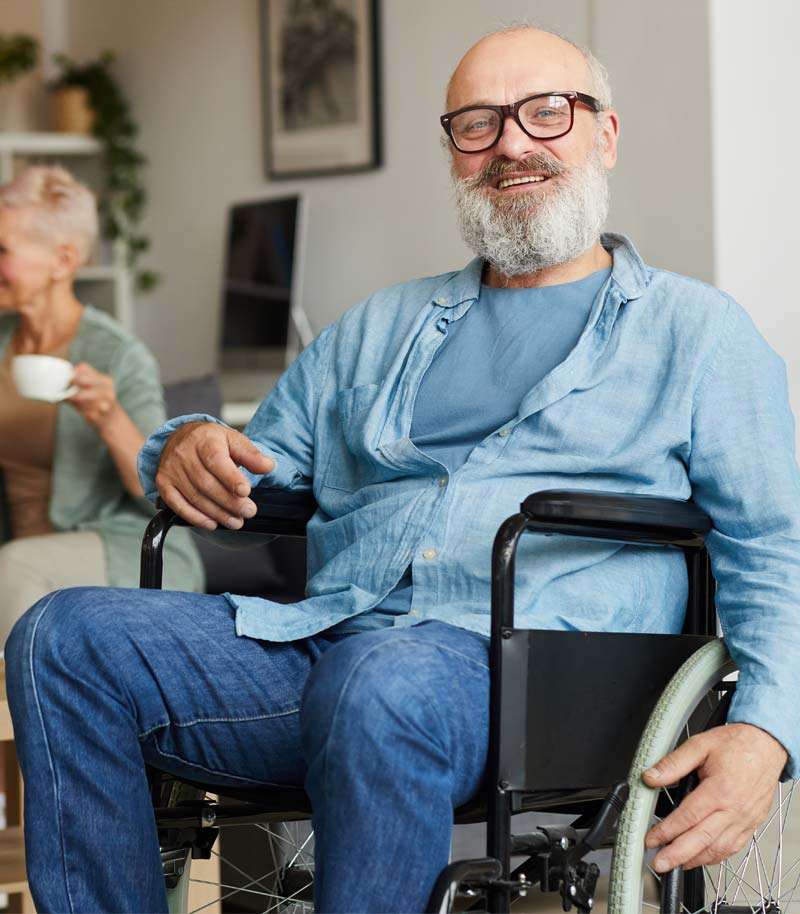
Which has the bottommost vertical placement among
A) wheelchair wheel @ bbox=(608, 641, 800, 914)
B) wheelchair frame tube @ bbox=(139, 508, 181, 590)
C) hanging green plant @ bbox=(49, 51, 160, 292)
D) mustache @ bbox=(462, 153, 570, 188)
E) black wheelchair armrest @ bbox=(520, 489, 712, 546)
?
wheelchair wheel @ bbox=(608, 641, 800, 914)

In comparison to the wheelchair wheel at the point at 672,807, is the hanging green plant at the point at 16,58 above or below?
above

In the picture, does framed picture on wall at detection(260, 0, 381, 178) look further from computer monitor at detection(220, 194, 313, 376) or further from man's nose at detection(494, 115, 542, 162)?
man's nose at detection(494, 115, 542, 162)

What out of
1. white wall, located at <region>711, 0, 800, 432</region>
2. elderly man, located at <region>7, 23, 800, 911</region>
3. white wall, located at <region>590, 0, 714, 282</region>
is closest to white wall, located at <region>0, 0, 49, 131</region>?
white wall, located at <region>590, 0, 714, 282</region>

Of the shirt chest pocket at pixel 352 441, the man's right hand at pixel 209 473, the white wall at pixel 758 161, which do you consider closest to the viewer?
the man's right hand at pixel 209 473

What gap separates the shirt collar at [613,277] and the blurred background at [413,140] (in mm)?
954

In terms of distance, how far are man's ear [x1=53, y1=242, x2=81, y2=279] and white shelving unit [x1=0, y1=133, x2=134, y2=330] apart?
2.05m

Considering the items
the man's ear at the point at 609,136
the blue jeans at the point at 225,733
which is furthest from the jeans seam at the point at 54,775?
the man's ear at the point at 609,136

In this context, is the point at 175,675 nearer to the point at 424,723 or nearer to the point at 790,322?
the point at 424,723

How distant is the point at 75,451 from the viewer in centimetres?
292

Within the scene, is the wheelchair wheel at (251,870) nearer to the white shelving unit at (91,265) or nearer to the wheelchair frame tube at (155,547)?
the wheelchair frame tube at (155,547)

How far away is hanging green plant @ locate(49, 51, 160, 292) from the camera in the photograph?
511cm

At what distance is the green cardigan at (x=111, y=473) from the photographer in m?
2.87

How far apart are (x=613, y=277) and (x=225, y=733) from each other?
0.71m

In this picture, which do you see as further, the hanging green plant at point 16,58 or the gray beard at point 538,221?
the hanging green plant at point 16,58
